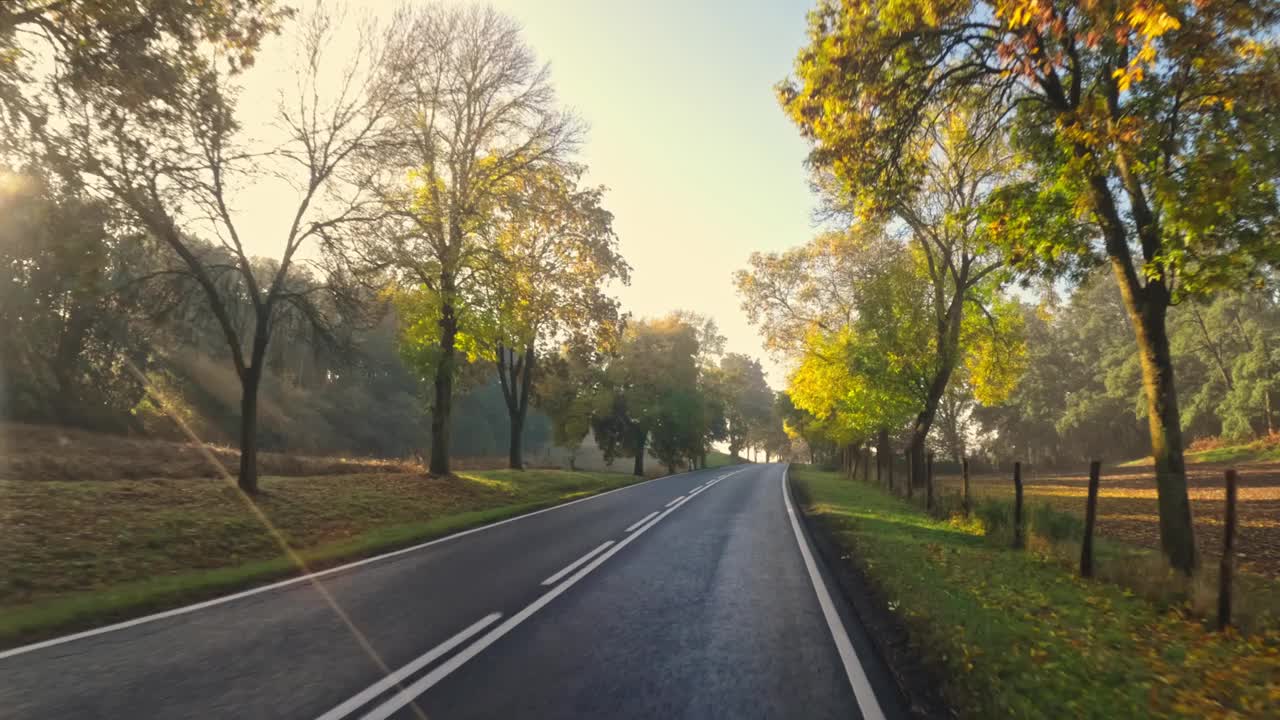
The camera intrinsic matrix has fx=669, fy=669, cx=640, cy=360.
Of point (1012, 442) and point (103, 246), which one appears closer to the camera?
point (103, 246)

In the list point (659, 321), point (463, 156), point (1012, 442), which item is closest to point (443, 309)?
point (463, 156)

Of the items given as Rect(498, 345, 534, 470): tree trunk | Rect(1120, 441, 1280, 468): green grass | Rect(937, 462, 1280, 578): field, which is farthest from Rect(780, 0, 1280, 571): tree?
Rect(1120, 441, 1280, 468): green grass

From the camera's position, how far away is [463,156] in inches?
913

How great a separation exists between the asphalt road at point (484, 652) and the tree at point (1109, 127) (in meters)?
5.66

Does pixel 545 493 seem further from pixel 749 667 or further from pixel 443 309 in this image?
pixel 749 667

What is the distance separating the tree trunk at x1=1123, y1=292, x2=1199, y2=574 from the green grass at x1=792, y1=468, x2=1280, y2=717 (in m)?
1.26

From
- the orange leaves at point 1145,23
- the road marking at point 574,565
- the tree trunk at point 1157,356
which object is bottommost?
the road marking at point 574,565

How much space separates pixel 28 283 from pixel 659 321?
3469 centimetres

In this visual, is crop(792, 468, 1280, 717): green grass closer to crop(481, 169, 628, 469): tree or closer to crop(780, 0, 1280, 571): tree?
crop(780, 0, 1280, 571): tree

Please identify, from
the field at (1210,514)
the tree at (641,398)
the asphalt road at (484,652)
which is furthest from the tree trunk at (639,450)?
the asphalt road at (484,652)

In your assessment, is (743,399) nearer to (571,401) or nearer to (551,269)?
(571,401)

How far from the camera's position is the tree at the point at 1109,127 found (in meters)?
6.93

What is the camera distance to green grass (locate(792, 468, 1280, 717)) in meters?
4.52

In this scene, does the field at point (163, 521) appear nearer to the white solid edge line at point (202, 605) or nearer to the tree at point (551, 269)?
the white solid edge line at point (202, 605)
